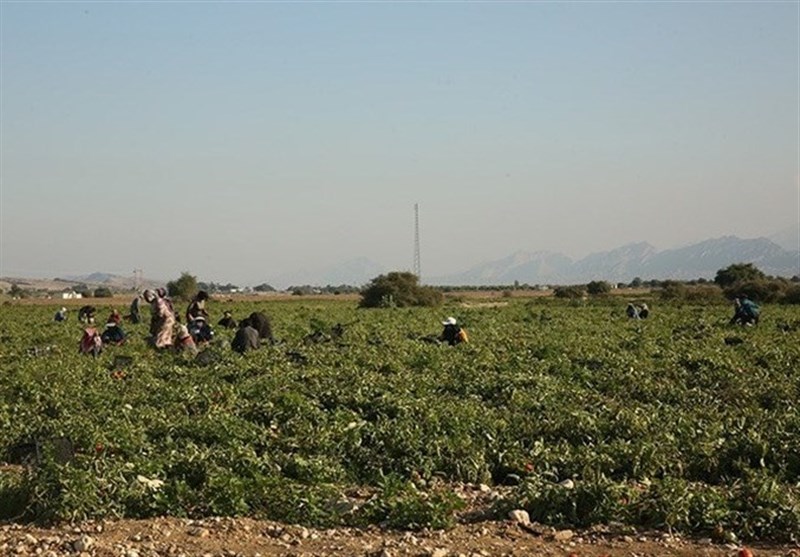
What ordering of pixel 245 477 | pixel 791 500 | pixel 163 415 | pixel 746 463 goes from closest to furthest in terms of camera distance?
pixel 791 500 < pixel 245 477 < pixel 746 463 < pixel 163 415

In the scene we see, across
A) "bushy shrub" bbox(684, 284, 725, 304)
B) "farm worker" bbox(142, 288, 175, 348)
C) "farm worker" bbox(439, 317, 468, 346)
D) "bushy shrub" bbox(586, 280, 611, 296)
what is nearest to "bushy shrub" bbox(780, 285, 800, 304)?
"bushy shrub" bbox(684, 284, 725, 304)

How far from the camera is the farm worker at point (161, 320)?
2075 centimetres

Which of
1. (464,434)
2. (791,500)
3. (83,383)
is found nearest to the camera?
(791,500)

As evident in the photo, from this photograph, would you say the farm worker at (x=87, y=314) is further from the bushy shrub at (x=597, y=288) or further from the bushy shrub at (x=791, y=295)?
the bushy shrub at (x=597, y=288)

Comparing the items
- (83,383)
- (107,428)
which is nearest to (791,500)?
(107,428)

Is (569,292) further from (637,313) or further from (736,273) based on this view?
(637,313)

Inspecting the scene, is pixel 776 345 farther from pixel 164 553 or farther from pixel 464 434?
pixel 164 553

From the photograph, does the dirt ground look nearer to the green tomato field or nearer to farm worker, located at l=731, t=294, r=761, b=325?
the green tomato field

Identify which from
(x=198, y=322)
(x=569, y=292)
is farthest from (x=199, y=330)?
(x=569, y=292)

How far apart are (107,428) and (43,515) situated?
3151 mm

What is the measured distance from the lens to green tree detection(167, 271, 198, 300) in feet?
314

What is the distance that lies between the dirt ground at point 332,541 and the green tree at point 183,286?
295ft

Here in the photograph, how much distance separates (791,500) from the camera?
22.6 ft

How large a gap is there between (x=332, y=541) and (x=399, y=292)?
6205cm
